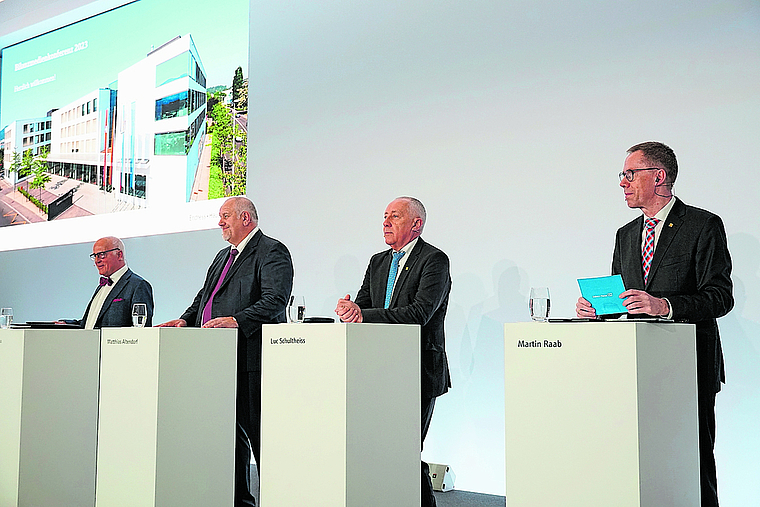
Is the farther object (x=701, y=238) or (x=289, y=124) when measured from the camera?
(x=289, y=124)

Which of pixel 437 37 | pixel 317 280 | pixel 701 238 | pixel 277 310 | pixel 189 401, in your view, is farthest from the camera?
pixel 317 280

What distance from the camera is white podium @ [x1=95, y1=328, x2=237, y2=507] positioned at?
3.32 m

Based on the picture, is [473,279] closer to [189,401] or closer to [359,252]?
[359,252]

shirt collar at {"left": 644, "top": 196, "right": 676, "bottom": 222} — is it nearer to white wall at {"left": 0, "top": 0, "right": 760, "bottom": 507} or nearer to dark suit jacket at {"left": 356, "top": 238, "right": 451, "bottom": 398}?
dark suit jacket at {"left": 356, "top": 238, "right": 451, "bottom": 398}

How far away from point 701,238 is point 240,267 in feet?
7.34

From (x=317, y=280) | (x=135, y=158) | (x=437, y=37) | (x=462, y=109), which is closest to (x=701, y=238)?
(x=462, y=109)

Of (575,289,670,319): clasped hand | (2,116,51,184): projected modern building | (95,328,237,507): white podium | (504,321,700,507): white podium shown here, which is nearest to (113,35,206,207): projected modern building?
(2,116,51,184): projected modern building

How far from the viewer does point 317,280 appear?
5711 mm

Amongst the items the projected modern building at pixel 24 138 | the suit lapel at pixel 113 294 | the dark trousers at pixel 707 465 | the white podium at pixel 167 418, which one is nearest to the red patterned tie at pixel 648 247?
the dark trousers at pixel 707 465

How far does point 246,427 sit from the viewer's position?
3766mm

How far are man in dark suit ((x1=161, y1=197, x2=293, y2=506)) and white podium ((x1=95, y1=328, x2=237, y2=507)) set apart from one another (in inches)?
5.4

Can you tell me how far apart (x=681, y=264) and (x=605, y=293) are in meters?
0.54

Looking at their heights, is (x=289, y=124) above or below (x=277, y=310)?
above

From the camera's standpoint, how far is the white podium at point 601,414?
7.27 feet
